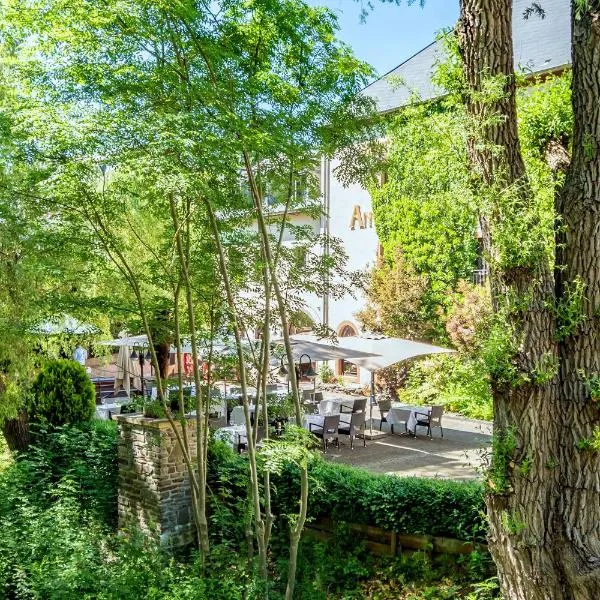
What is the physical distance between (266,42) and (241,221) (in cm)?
175

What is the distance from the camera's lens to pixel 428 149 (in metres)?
4.81

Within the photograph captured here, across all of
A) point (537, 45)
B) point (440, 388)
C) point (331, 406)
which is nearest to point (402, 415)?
point (331, 406)

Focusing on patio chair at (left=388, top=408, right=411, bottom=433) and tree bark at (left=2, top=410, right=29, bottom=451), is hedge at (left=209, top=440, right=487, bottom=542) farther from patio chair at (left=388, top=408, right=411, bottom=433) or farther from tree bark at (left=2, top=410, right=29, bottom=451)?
patio chair at (left=388, top=408, right=411, bottom=433)

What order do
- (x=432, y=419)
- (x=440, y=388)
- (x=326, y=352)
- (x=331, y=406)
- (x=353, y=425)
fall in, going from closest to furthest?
(x=353, y=425) → (x=326, y=352) → (x=432, y=419) → (x=331, y=406) → (x=440, y=388)

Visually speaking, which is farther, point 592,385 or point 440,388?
point 440,388

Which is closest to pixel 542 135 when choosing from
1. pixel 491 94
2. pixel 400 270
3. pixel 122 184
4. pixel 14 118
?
pixel 491 94

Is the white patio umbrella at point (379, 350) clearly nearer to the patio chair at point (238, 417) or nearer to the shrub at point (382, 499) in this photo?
the patio chair at point (238, 417)

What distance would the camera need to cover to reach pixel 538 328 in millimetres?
4496

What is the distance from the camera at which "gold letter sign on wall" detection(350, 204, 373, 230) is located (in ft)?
63.2

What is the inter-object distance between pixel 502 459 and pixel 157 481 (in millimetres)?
4189

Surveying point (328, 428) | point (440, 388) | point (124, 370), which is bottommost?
point (328, 428)

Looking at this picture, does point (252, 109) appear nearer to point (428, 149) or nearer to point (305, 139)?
point (305, 139)

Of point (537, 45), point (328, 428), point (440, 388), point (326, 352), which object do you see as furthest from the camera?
point (537, 45)

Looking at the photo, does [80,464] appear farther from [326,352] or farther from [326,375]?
[326,375]
